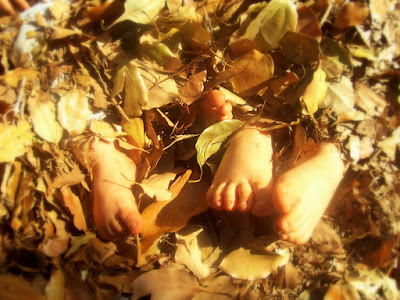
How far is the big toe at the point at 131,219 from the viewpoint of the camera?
26.2 inches

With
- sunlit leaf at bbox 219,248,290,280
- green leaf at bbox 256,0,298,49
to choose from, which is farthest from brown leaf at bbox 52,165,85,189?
green leaf at bbox 256,0,298,49

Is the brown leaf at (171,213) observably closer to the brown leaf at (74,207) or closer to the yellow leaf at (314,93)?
the brown leaf at (74,207)

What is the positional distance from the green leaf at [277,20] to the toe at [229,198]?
0.43m

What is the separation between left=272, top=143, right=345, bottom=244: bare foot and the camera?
0.64 metres

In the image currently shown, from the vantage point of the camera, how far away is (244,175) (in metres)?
0.74

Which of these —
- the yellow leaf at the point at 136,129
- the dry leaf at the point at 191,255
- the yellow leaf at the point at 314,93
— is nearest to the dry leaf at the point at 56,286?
the dry leaf at the point at 191,255

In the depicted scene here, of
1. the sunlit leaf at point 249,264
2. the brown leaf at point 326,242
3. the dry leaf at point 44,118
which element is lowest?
the brown leaf at point 326,242

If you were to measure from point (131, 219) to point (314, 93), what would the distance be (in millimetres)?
587

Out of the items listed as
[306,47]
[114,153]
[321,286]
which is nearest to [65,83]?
[114,153]

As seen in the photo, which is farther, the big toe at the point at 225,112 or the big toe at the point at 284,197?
the big toe at the point at 225,112

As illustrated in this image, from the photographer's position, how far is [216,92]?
31.3 inches

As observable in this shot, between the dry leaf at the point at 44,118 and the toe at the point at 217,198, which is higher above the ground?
the dry leaf at the point at 44,118

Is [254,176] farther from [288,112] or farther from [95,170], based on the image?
[95,170]

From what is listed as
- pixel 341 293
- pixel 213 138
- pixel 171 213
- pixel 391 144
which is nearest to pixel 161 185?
pixel 171 213
